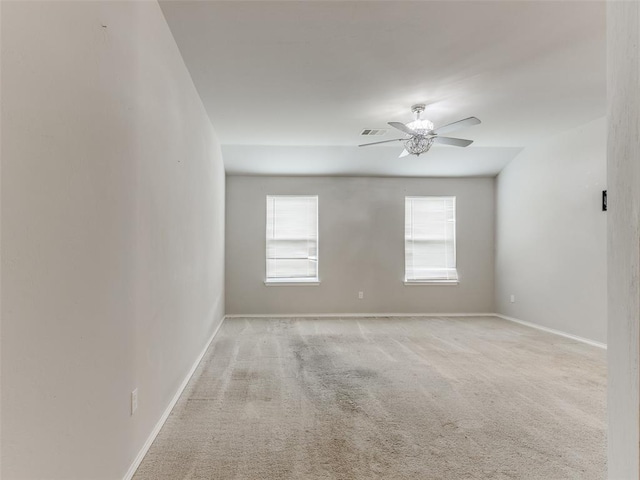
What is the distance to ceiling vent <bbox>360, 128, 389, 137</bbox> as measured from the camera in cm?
488

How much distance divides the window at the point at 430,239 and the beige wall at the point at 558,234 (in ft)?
2.88

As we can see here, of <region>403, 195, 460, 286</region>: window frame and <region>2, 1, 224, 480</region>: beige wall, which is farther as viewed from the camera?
<region>403, 195, 460, 286</region>: window frame

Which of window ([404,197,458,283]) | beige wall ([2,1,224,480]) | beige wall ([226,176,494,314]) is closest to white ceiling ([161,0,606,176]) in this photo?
beige wall ([2,1,224,480])

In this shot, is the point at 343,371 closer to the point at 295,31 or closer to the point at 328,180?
the point at 295,31

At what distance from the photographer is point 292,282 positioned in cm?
668

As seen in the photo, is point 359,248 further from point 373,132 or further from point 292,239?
point 373,132

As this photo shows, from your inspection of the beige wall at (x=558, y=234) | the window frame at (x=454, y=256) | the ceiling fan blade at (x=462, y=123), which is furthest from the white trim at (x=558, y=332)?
the ceiling fan blade at (x=462, y=123)

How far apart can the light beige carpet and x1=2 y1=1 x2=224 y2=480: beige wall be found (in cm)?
44

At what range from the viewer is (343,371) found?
3.56 m

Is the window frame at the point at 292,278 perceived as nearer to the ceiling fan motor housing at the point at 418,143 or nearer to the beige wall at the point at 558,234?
the ceiling fan motor housing at the point at 418,143

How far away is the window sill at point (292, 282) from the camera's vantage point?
664cm

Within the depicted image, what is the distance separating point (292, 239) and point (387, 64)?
13.3 feet

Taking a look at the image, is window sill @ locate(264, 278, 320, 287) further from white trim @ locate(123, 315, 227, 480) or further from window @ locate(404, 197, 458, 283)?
white trim @ locate(123, 315, 227, 480)

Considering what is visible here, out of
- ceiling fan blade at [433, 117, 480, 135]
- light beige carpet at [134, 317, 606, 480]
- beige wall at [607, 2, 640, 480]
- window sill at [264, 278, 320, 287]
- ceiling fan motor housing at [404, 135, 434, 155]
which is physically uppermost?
ceiling fan blade at [433, 117, 480, 135]
